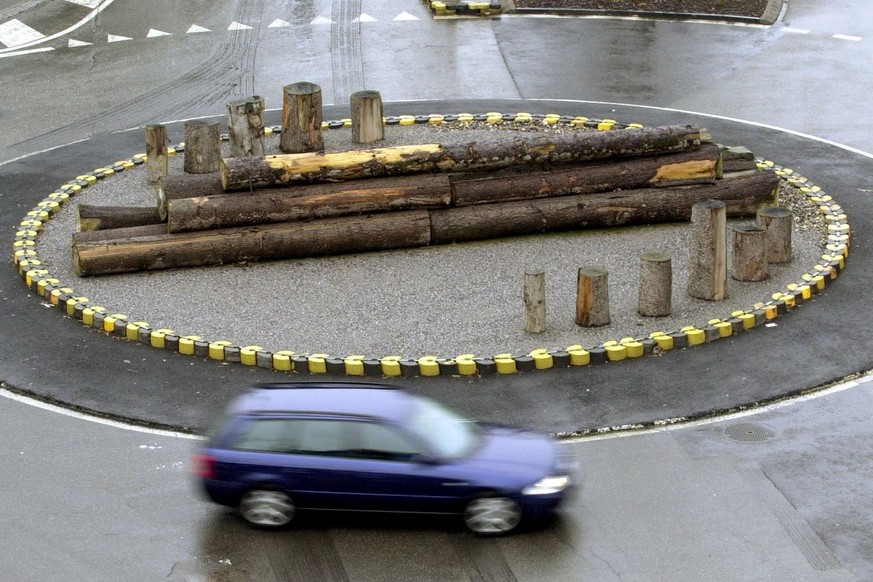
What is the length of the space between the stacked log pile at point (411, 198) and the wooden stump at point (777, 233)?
5.13 ft

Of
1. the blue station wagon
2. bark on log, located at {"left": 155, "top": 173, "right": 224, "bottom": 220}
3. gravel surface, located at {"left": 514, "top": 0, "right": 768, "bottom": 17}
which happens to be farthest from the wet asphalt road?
gravel surface, located at {"left": 514, "top": 0, "right": 768, "bottom": 17}

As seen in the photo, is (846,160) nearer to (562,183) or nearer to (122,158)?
(562,183)

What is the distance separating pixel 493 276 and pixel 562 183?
2.19 metres

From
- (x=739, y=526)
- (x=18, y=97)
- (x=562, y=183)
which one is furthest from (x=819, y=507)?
(x=18, y=97)

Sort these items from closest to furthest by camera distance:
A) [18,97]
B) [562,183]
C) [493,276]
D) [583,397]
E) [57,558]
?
[57,558]
[583,397]
[493,276]
[562,183]
[18,97]

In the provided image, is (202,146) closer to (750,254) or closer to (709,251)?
(709,251)

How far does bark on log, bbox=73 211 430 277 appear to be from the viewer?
1691cm

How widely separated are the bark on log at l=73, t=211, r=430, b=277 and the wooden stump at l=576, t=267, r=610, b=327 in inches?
133

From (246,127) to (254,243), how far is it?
4074mm

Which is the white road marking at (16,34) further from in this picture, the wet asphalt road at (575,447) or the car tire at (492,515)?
the car tire at (492,515)

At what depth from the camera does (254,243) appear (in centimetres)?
1714

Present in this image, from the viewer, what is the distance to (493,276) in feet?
55.0

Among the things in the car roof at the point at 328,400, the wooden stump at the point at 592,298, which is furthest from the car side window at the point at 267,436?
the wooden stump at the point at 592,298

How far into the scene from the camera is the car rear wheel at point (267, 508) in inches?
429
